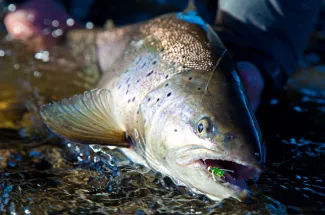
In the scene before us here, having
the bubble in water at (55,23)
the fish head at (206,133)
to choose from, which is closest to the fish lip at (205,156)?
the fish head at (206,133)

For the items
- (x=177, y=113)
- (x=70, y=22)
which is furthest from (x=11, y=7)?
(x=177, y=113)

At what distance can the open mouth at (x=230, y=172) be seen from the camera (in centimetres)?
190

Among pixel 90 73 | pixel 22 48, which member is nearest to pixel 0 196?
pixel 90 73

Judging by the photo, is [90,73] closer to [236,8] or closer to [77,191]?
[236,8]

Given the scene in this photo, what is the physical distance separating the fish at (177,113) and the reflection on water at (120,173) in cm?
13

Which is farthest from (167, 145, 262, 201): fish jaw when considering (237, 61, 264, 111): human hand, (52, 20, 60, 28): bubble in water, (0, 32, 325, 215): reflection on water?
(52, 20, 60, 28): bubble in water

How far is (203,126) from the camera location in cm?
198

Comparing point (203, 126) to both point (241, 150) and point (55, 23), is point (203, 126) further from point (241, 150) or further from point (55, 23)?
point (55, 23)

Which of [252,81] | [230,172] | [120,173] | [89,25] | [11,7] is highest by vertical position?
[11,7]

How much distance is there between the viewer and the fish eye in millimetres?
1966

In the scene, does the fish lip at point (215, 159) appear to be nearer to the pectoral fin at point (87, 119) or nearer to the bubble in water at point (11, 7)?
the pectoral fin at point (87, 119)

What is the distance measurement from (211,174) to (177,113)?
0.37 metres

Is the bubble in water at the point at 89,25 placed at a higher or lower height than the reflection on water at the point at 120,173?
higher

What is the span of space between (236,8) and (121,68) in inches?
43.8
